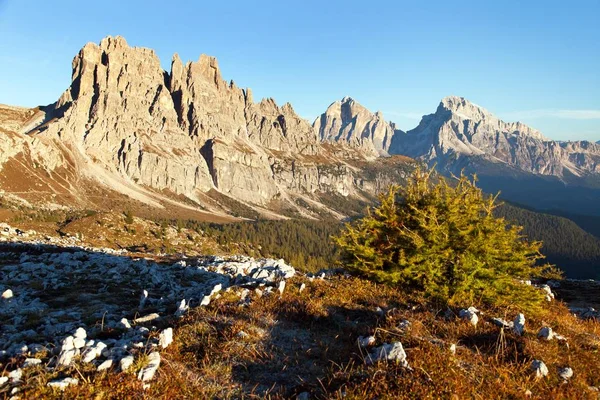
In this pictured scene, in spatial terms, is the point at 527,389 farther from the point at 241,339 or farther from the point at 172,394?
the point at 172,394

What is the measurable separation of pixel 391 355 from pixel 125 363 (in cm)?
515

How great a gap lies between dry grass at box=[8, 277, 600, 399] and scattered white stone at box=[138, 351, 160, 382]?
157mm

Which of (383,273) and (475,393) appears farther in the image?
(383,273)

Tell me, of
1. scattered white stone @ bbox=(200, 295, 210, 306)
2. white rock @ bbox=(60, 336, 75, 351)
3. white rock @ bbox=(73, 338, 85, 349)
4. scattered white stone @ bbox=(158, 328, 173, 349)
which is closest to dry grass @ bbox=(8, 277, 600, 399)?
scattered white stone @ bbox=(158, 328, 173, 349)

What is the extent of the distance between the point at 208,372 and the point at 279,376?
149cm

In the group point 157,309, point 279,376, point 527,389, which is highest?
point 527,389

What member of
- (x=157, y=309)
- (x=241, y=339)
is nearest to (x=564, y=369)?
(x=241, y=339)

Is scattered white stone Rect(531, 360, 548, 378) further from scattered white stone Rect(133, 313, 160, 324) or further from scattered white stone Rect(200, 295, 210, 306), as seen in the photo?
scattered white stone Rect(133, 313, 160, 324)

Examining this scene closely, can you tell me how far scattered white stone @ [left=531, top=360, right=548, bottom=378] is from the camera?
7434mm

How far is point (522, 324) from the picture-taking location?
9.62 m

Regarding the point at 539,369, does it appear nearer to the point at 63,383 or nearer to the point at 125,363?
the point at 125,363

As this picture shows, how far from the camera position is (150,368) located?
6816mm

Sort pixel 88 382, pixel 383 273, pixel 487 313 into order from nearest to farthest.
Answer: pixel 88 382
pixel 487 313
pixel 383 273

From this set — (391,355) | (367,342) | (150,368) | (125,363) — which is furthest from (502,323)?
(125,363)
